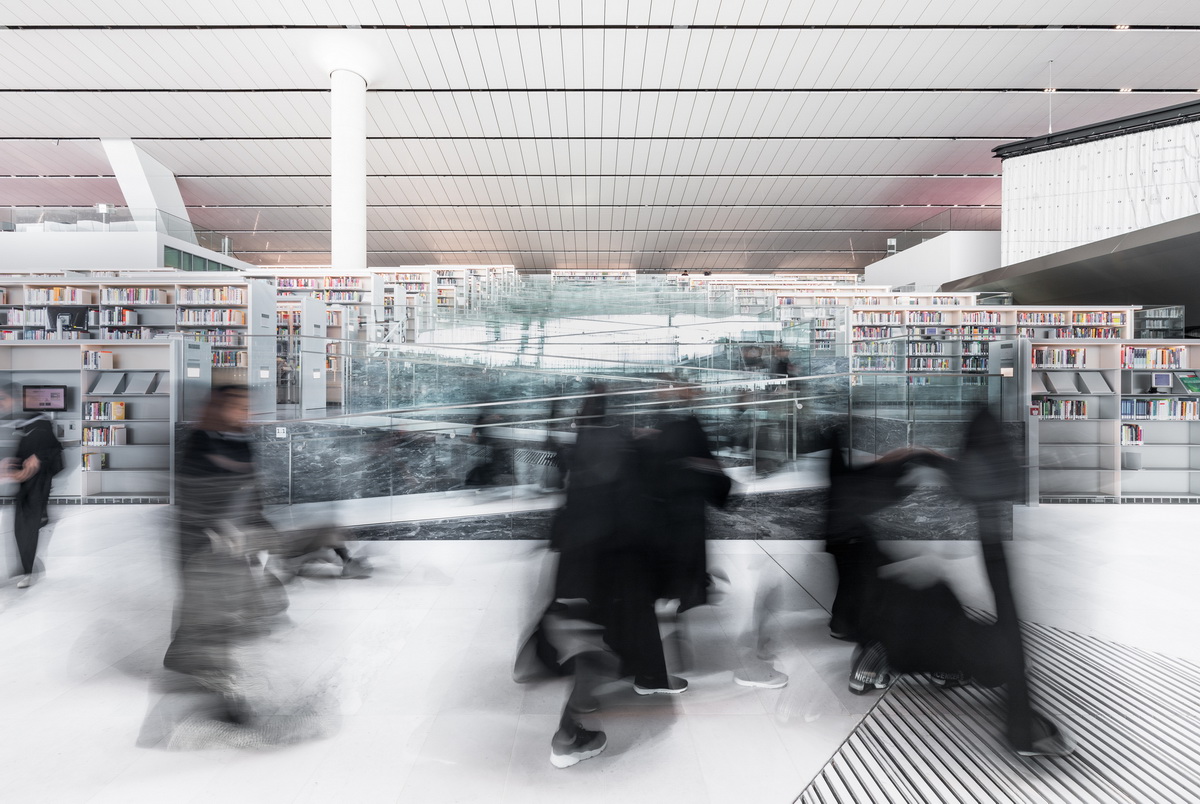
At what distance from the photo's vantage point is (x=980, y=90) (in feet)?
36.2

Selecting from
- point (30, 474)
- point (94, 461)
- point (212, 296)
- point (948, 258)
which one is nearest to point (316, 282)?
point (212, 296)

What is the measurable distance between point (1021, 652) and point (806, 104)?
12348mm

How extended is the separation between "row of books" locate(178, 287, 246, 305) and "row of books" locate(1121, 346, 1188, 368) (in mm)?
10390

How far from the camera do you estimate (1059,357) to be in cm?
573

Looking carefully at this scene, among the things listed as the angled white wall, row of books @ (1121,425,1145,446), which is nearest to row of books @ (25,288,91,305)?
the angled white wall

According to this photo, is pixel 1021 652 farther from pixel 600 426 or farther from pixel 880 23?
pixel 880 23

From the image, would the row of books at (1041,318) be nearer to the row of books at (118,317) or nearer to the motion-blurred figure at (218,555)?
the motion-blurred figure at (218,555)

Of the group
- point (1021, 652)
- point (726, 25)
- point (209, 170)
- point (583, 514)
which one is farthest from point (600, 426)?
point (209, 170)

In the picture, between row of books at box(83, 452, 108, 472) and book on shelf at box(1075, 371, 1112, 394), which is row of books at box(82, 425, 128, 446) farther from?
book on shelf at box(1075, 371, 1112, 394)

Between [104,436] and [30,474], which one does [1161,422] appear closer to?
[30,474]

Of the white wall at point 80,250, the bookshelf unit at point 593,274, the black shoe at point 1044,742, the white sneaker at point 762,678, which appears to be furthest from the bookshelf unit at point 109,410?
the bookshelf unit at point 593,274

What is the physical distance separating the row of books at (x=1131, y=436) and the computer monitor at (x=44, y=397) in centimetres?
1045

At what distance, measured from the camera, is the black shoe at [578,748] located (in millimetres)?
1763

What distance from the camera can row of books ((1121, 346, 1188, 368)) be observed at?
5.80 meters
